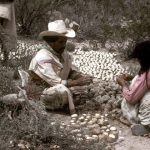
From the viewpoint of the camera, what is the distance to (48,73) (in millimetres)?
6195

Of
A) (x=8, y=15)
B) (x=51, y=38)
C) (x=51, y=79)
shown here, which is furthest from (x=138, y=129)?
(x=8, y=15)

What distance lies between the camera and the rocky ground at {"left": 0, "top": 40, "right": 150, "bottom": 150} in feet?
16.6

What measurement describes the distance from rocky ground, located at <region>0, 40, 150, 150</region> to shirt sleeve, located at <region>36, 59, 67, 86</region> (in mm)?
353

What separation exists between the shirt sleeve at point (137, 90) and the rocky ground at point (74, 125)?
14.6 inches

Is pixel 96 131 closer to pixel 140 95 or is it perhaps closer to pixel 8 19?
pixel 140 95

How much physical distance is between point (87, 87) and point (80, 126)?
1.06m

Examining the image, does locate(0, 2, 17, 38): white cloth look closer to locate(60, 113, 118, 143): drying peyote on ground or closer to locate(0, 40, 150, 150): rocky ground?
locate(0, 40, 150, 150): rocky ground

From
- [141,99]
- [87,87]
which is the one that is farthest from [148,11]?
[141,99]

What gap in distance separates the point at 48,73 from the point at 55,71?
0.17m

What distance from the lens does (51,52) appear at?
6332mm

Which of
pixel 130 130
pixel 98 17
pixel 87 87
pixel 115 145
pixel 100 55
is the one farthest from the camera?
pixel 98 17

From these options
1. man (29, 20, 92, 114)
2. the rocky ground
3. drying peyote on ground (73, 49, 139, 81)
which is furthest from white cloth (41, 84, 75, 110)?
drying peyote on ground (73, 49, 139, 81)

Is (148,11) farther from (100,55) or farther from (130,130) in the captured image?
(130,130)

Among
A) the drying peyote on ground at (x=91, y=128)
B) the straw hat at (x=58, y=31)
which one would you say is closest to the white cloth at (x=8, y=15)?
the straw hat at (x=58, y=31)
